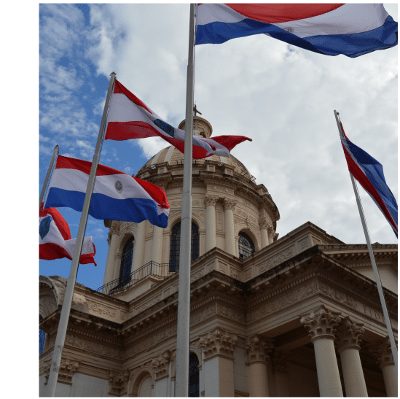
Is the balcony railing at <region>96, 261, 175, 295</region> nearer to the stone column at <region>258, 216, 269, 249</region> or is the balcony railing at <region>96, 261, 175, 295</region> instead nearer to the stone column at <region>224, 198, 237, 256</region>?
the stone column at <region>224, 198, 237, 256</region>

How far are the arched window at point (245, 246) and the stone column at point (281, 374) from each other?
10587 millimetres

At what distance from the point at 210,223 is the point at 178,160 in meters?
6.88

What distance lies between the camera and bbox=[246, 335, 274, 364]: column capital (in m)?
17.3

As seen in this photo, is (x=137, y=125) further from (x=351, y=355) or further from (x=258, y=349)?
(x=351, y=355)

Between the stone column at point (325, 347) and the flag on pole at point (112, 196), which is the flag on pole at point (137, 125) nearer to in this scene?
the flag on pole at point (112, 196)

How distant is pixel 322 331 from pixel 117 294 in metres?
14.5

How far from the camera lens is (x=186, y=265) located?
827 cm

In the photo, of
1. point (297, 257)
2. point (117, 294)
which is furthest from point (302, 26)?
point (117, 294)

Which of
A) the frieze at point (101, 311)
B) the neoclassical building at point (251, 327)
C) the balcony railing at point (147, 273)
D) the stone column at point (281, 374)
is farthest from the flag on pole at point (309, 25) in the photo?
the balcony railing at point (147, 273)

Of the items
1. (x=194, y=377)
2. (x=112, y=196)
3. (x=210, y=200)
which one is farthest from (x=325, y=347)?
(x=210, y=200)

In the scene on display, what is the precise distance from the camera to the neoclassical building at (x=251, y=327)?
642 inches

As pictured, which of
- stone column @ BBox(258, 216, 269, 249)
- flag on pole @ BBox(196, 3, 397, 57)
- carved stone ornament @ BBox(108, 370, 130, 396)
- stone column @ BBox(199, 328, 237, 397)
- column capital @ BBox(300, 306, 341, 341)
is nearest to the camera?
flag on pole @ BBox(196, 3, 397, 57)

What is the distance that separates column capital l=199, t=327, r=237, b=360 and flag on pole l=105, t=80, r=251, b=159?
8468 mm

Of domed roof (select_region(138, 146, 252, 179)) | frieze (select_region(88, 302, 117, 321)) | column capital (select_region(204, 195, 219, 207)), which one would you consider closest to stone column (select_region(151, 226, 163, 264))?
column capital (select_region(204, 195, 219, 207))
